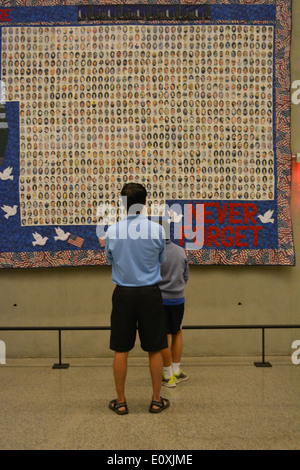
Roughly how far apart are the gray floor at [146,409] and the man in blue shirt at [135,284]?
0.80 ft

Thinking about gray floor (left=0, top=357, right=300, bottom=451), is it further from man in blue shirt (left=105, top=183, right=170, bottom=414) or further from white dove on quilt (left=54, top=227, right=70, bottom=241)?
white dove on quilt (left=54, top=227, right=70, bottom=241)

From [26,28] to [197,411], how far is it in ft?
11.6

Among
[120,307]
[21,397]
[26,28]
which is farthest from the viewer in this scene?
[26,28]

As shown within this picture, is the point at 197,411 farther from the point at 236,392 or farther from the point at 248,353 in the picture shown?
the point at 248,353

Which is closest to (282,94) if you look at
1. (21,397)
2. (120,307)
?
(120,307)

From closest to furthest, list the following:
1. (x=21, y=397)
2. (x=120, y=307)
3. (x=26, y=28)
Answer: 1. (x=120, y=307)
2. (x=21, y=397)
3. (x=26, y=28)

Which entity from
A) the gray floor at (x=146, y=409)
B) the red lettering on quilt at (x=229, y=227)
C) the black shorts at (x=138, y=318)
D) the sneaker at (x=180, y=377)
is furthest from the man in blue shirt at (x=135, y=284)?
the red lettering on quilt at (x=229, y=227)

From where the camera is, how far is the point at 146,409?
292cm

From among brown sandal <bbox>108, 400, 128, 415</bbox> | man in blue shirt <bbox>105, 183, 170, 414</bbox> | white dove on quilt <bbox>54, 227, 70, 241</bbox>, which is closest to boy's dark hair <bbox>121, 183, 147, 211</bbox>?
man in blue shirt <bbox>105, 183, 170, 414</bbox>

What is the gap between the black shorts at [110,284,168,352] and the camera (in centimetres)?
273

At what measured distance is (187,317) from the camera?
4.25 metres

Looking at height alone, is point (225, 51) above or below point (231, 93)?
above

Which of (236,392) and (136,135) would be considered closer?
(236,392)

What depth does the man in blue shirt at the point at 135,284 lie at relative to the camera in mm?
2725
